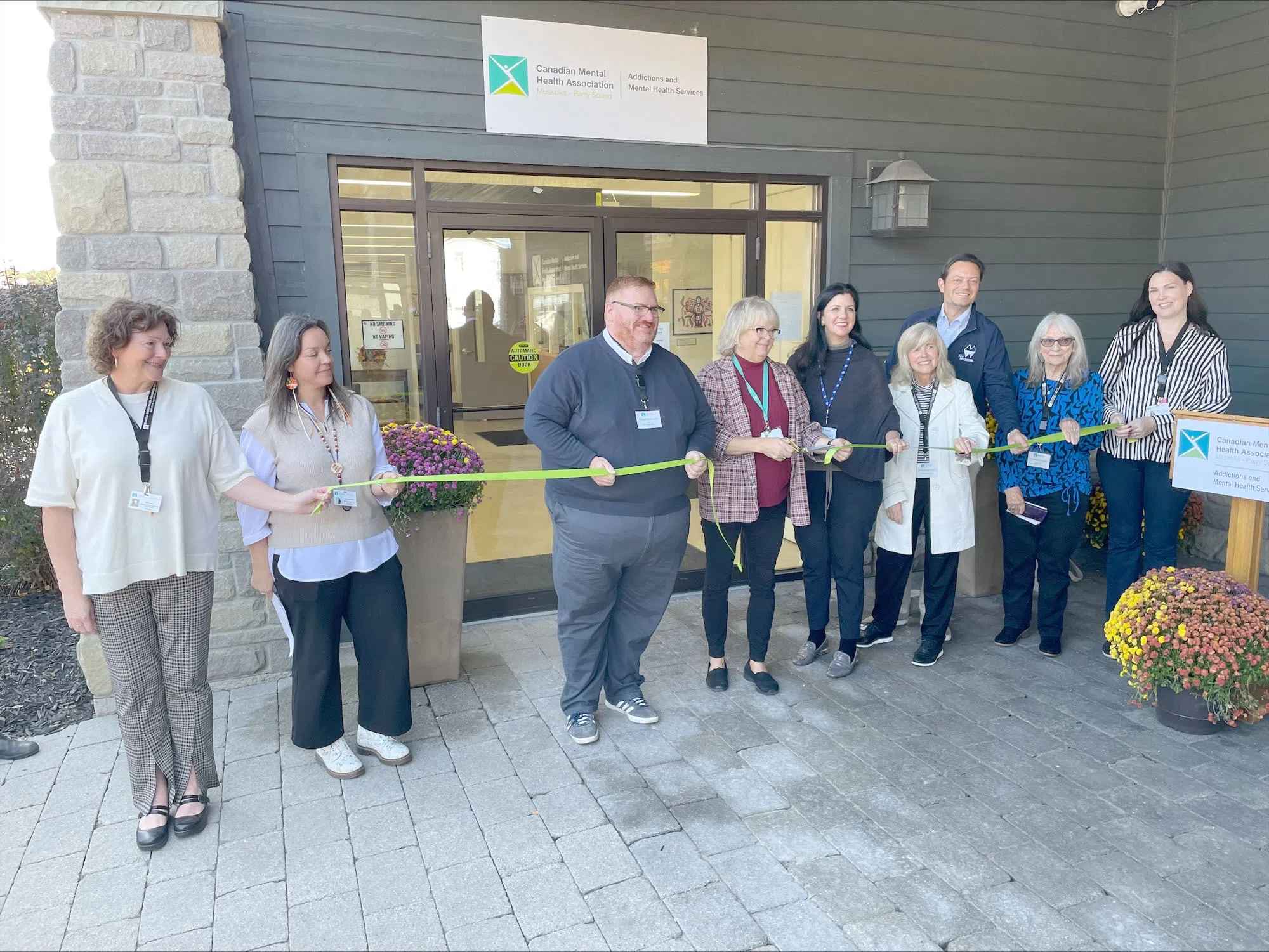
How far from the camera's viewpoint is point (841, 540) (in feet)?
13.2

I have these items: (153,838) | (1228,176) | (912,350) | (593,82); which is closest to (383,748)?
(153,838)

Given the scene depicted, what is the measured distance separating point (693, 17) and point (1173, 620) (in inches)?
154

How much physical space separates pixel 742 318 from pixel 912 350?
0.90m

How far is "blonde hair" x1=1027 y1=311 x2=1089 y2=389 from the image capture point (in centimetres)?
411

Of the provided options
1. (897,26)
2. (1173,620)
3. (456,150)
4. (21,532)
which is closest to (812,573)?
(1173,620)

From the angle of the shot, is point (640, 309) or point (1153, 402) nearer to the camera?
point (640, 309)

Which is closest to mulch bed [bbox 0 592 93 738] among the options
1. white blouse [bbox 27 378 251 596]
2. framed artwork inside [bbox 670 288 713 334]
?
white blouse [bbox 27 378 251 596]

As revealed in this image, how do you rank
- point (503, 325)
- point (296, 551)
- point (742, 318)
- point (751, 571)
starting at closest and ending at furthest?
1. point (296, 551)
2. point (742, 318)
3. point (751, 571)
4. point (503, 325)

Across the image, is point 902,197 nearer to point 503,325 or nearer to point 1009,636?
point 503,325

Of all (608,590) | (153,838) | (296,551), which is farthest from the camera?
(608,590)

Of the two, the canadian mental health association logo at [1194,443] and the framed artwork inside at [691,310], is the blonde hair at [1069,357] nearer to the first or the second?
the canadian mental health association logo at [1194,443]

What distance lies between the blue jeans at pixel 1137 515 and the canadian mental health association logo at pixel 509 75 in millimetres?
3511

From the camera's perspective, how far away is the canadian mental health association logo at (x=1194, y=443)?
3.78 meters

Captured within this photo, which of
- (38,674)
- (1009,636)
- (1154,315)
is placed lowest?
(38,674)
